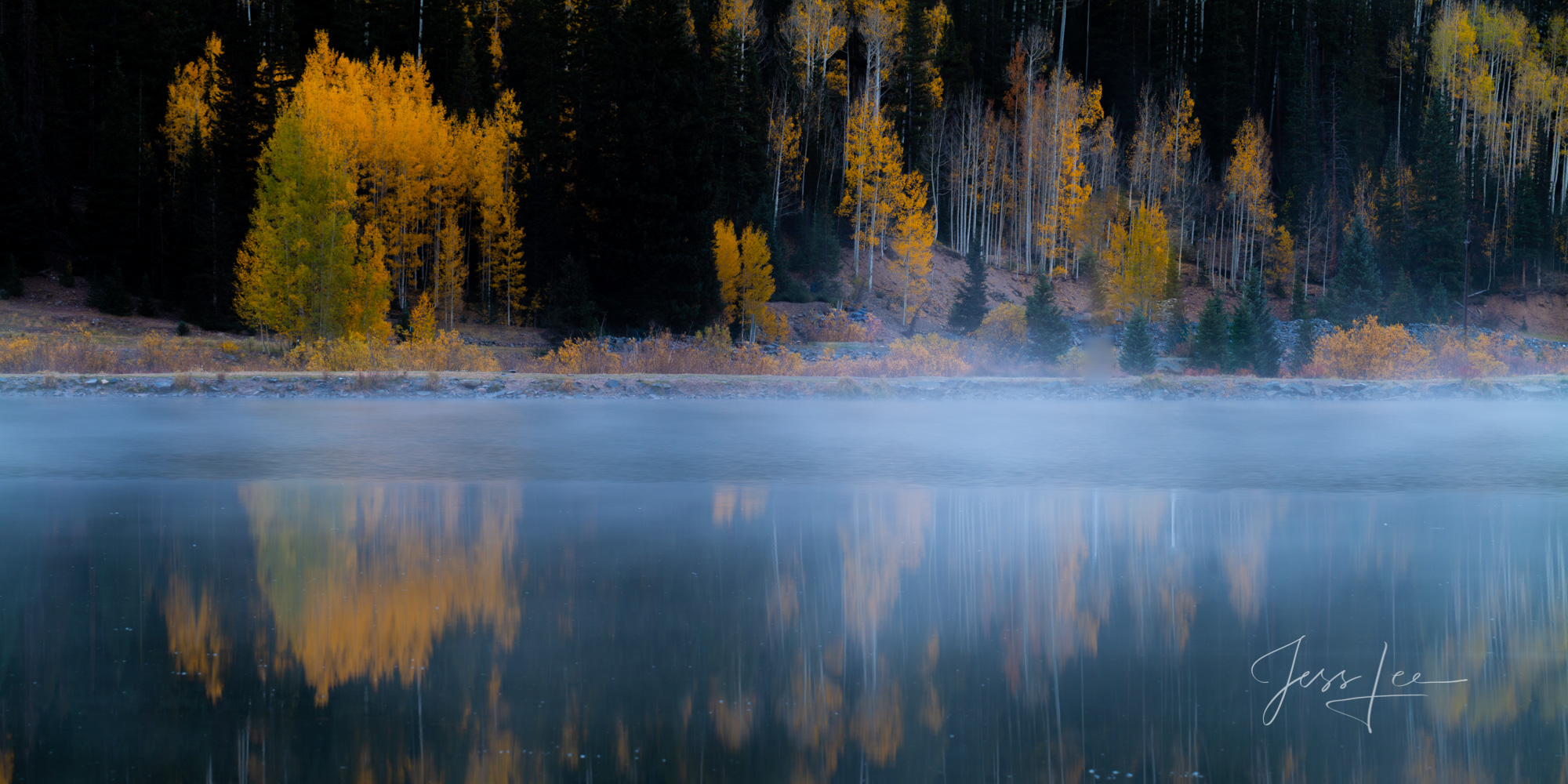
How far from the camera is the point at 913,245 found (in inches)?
1523

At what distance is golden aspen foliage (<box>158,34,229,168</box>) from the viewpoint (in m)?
38.4

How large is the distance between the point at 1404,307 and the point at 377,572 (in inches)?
1818

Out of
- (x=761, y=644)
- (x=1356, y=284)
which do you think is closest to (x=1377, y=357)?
(x=761, y=644)

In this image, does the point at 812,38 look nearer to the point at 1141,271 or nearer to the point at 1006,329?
the point at 1141,271

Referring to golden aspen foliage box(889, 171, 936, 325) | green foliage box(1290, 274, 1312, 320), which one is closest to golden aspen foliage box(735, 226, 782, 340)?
golden aspen foliage box(889, 171, 936, 325)

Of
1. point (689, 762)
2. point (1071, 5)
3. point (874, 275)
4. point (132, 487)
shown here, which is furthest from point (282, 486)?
point (1071, 5)

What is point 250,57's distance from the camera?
1570 inches

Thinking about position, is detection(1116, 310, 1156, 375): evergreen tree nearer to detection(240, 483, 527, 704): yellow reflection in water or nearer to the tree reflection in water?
the tree reflection in water

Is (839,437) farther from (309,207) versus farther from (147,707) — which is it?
(309,207)

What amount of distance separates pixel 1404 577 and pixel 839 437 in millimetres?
7641

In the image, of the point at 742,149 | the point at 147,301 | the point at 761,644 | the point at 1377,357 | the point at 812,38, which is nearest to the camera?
the point at 761,644

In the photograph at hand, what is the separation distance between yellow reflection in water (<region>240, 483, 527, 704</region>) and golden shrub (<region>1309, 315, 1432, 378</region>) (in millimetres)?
19016

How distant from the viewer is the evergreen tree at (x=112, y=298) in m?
34.4

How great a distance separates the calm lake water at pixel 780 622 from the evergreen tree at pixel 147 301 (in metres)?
28.0
